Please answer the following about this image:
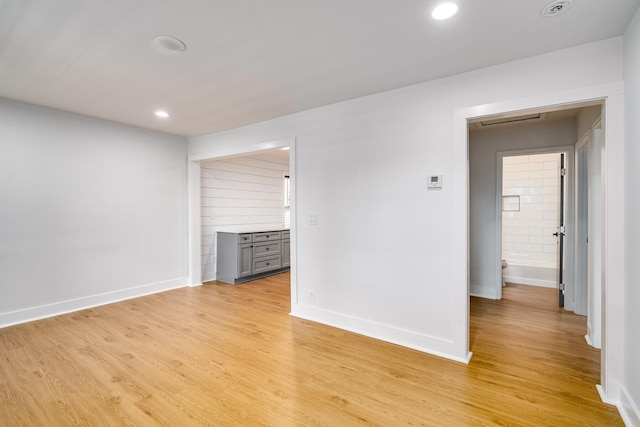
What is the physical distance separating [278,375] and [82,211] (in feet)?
Result: 11.2

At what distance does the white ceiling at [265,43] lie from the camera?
173 centimetres

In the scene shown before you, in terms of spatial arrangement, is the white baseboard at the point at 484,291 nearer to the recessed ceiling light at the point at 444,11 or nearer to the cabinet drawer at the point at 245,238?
the cabinet drawer at the point at 245,238

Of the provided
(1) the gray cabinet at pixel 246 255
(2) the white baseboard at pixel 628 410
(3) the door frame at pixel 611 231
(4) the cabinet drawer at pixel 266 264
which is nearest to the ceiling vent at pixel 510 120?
(3) the door frame at pixel 611 231

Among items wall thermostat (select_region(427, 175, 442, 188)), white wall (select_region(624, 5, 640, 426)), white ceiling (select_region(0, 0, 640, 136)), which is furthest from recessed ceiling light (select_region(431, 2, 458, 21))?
wall thermostat (select_region(427, 175, 442, 188))

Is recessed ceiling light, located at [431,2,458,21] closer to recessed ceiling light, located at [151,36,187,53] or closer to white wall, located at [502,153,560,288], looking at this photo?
recessed ceiling light, located at [151,36,187,53]

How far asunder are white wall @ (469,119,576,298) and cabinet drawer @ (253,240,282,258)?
3.51m

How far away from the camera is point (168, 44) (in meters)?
2.09

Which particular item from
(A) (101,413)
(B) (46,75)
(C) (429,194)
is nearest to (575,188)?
(C) (429,194)

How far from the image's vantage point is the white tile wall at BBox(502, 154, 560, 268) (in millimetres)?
A: 5237

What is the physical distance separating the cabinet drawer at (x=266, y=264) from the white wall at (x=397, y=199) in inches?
79.2

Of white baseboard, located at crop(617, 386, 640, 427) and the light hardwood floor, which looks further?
the light hardwood floor

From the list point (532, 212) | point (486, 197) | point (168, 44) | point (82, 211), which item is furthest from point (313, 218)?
point (532, 212)

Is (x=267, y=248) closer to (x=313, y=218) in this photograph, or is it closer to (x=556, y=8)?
(x=313, y=218)

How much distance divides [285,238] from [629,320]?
16.4ft
